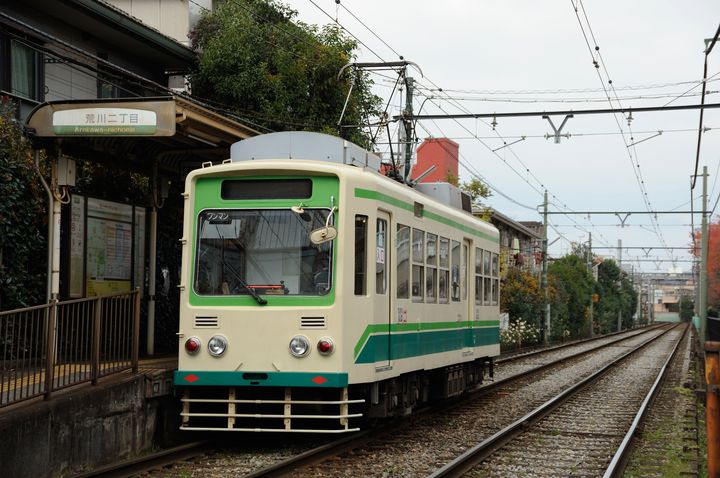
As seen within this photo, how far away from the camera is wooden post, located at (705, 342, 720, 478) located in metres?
7.95

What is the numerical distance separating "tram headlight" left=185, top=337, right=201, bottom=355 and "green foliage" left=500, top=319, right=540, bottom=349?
27.1 m

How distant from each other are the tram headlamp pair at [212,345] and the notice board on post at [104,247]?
8.74 ft

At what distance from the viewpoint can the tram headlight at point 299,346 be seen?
1044 centimetres

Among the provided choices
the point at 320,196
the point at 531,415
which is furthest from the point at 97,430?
the point at 531,415

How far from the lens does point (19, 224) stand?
13.6 m

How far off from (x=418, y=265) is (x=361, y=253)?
1.90 metres

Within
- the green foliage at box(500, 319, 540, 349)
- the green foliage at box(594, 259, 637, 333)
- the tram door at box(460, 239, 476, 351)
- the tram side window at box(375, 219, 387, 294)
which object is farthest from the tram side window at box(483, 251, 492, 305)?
the green foliage at box(594, 259, 637, 333)

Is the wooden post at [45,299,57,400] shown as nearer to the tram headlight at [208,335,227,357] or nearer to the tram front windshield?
the tram headlight at [208,335,227,357]

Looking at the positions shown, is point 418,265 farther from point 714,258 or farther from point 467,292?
point 714,258

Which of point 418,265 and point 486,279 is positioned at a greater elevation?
point 418,265

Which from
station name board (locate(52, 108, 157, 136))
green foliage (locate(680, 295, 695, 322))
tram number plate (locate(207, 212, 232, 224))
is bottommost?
green foliage (locate(680, 295, 695, 322))

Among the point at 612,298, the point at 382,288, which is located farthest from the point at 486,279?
the point at 612,298

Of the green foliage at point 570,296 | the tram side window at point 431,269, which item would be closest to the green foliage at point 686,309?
the green foliage at point 570,296

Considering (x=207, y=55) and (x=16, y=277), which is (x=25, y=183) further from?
(x=207, y=55)
